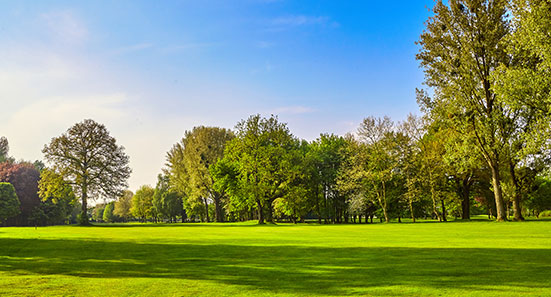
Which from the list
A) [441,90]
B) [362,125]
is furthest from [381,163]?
[441,90]

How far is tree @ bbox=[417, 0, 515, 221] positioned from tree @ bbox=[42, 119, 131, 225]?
5535 centimetres

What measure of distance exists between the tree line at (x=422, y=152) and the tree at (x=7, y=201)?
2.23 ft

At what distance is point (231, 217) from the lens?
100 m

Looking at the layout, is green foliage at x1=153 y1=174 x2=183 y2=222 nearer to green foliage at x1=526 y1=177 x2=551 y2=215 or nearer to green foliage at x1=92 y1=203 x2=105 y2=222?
green foliage at x1=526 y1=177 x2=551 y2=215

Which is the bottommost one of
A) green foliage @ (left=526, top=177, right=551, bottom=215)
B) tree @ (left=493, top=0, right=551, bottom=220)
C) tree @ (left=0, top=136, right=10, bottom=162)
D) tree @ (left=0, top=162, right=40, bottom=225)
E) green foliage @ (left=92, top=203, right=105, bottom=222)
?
green foliage @ (left=92, top=203, right=105, bottom=222)

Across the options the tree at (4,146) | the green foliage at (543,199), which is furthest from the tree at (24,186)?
the green foliage at (543,199)

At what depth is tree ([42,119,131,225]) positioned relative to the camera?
2724 inches

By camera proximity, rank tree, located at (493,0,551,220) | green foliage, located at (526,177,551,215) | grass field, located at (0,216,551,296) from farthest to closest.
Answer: green foliage, located at (526,177,551,215)
tree, located at (493,0,551,220)
grass field, located at (0,216,551,296)

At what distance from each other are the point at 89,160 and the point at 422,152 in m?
57.2

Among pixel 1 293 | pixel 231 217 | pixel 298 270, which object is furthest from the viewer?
pixel 231 217

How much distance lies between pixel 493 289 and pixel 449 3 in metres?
42.6

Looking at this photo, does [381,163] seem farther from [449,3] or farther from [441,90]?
[449,3]

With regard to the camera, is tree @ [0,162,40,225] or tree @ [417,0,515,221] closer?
tree @ [417,0,515,221]

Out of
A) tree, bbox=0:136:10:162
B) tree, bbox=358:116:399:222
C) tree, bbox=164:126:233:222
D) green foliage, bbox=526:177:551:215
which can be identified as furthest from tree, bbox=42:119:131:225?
tree, bbox=0:136:10:162
